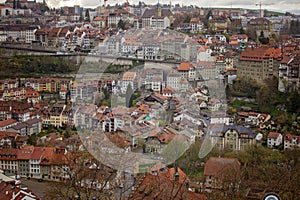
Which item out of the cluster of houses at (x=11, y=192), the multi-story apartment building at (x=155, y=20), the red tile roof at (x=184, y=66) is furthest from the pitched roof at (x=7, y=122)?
the multi-story apartment building at (x=155, y=20)

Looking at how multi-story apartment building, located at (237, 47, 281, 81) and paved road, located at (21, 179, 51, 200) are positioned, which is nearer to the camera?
paved road, located at (21, 179, 51, 200)

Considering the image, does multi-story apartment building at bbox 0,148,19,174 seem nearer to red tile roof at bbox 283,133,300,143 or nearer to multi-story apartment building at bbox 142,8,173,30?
red tile roof at bbox 283,133,300,143

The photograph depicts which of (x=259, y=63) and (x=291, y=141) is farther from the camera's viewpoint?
(x=259, y=63)

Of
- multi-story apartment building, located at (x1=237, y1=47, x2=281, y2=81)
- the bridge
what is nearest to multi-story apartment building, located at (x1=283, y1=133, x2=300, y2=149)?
the bridge

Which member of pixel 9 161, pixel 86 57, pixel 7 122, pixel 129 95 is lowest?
pixel 9 161

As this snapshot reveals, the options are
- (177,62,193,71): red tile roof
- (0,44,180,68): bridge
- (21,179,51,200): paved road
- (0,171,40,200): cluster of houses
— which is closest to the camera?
(0,171,40,200): cluster of houses

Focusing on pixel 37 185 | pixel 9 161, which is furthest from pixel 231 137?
pixel 9 161

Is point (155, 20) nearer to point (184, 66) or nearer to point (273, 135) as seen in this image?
point (184, 66)

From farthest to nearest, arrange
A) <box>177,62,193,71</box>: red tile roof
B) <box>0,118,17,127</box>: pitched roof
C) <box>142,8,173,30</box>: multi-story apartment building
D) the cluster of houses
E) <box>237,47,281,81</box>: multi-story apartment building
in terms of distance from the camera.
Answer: <box>142,8,173,30</box>: multi-story apartment building
<box>237,47,281,81</box>: multi-story apartment building
<box>177,62,193,71</box>: red tile roof
<box>0,118,17,127</box>: pitched roof
the cluster of houses

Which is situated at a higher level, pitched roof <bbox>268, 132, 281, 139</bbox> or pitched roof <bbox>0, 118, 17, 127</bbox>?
pitched roof <bbox>268, 132, 281, 139</bbox>

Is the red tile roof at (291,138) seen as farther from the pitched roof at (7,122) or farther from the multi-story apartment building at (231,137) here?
the pitched roof at (7,122)

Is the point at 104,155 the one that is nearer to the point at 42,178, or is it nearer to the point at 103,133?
the point at 103,133

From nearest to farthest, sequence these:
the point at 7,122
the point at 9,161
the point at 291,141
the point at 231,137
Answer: the point at 9,161 → the point at 231,137 → the point at 291,141 → the point at 7,122
